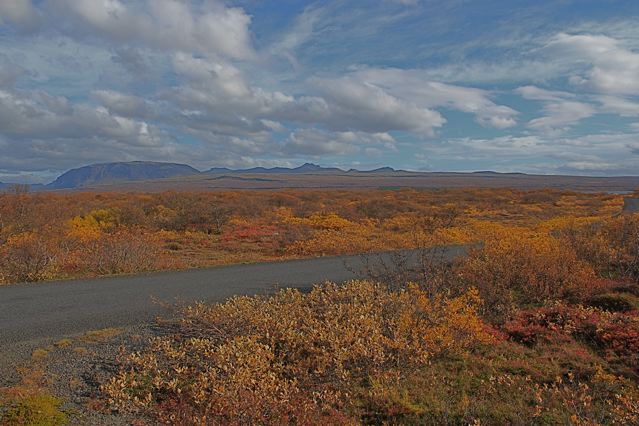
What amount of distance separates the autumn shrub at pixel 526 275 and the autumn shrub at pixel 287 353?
2.10 m

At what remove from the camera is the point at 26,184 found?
21406 mm

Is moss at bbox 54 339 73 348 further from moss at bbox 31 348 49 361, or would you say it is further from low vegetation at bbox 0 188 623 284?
low vegetation at bbox 0 188 623 284

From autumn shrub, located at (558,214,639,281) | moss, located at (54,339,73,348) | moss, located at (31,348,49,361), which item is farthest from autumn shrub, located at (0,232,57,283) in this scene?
autumn shrub, located at (558,214,639,281)

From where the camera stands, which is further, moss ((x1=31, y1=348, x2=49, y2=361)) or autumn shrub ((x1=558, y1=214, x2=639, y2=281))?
autumn shrub ((x1=558, y1=214, x2=639, y2=281))

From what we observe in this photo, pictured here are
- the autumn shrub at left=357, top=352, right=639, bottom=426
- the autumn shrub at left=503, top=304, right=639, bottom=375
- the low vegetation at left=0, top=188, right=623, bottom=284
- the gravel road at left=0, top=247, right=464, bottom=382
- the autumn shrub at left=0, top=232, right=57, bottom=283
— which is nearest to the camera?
the autumn shrub at left=357, top=352, right=639, bottom=426

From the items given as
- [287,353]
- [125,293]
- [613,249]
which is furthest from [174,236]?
[287,353]

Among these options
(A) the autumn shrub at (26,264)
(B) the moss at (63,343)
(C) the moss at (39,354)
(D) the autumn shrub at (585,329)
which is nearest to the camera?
(C) the moss at (39,354)

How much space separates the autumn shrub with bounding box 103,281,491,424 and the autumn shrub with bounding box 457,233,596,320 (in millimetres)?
2101

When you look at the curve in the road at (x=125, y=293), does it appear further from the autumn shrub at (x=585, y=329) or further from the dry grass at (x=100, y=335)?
the autumn shrub at (x=585, y=329)

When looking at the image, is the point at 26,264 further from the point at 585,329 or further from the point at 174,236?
the point at 585,329

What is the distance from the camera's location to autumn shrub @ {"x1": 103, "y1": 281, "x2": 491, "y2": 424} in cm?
504

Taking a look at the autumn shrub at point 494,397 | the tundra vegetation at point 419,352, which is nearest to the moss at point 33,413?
the tundra vegetation at point 419,352

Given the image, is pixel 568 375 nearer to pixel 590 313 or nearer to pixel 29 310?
pixel 590 313

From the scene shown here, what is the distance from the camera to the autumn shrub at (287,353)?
504 cm
